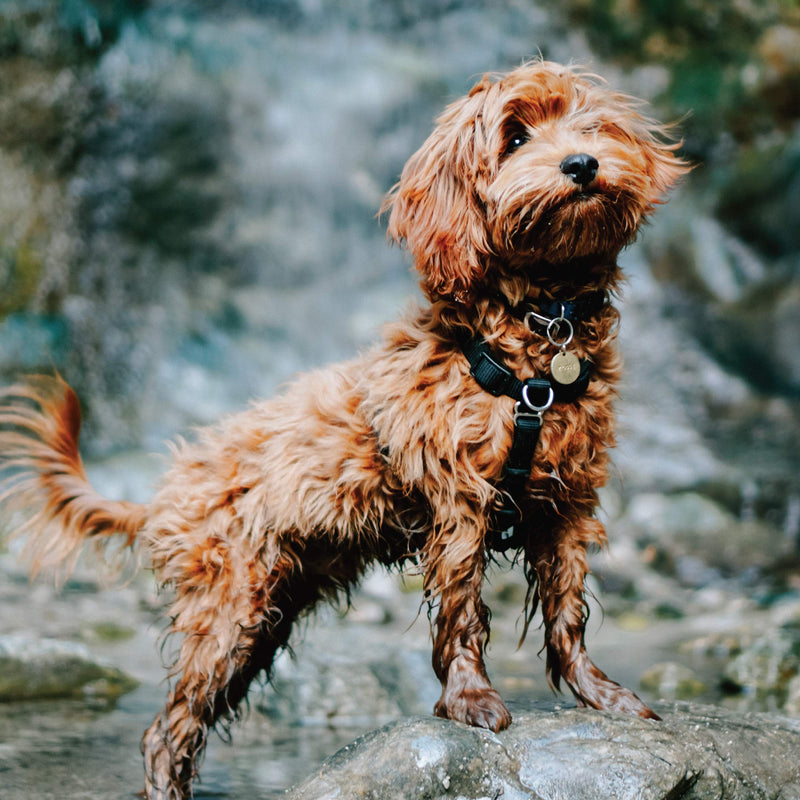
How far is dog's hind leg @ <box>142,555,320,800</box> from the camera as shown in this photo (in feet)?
10.0

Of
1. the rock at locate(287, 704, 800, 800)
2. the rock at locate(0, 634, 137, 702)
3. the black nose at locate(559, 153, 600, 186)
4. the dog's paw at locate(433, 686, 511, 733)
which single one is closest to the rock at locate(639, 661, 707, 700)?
the rock at locate(287, 704, 800, 800)

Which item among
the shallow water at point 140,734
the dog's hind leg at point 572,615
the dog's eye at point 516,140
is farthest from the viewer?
the shallow water at point 140,734

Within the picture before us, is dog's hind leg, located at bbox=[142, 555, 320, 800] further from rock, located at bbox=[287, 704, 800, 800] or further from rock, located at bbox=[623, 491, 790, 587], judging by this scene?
rock, located at bbox=[623, 491, 790, 587]

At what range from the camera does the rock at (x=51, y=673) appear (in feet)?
14.0

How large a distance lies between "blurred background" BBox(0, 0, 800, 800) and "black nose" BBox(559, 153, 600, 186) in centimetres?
490

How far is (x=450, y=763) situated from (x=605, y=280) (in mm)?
1580

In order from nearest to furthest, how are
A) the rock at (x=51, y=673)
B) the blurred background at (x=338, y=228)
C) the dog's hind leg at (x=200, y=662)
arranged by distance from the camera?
the dog's hind leg at (x=200, y=662), the rock at (x=51, y=673), the blurred background at (x=338, y=228)

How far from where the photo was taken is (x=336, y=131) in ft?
37.3

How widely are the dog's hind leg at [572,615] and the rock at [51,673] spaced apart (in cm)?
257

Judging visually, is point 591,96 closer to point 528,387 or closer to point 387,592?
point 528,387

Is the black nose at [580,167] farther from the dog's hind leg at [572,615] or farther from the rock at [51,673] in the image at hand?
the rock at [51,673]

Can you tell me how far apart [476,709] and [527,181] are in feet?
5.25

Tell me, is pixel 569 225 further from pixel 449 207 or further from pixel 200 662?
pixel 200 662

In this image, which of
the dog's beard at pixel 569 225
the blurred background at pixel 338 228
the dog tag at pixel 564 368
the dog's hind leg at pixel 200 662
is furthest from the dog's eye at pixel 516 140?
the blurred background at pixel 338 228
